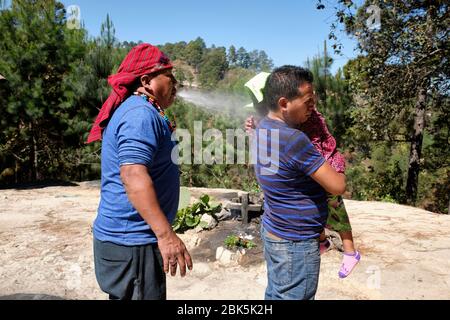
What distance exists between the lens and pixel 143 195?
1.37 metres

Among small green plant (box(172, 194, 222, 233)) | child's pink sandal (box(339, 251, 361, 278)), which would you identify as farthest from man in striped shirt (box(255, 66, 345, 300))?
small green plant (box(172, 194, 222, 233))

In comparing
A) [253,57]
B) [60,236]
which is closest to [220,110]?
[60,236]

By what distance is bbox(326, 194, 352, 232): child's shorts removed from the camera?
89.3 inches

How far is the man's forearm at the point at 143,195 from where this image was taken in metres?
1.37

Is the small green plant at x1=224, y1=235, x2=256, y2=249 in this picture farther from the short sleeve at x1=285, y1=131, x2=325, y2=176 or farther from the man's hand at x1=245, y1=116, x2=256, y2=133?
the short sleeve at x1=285, y1=131, x2=325, y2=176

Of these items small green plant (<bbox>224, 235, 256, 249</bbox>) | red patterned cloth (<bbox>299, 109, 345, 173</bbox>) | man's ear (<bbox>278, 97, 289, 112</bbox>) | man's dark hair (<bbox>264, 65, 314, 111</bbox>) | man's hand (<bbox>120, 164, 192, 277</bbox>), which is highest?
man's dark hair (<bbox>264, 65, 314, 111</bbox>)

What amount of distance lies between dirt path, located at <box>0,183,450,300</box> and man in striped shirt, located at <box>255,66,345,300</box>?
175 cm

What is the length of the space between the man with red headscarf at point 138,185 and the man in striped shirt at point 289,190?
1.30 feet

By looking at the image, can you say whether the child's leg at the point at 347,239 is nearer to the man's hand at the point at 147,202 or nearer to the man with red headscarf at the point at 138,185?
the man with red headscarf at the point at 138,185

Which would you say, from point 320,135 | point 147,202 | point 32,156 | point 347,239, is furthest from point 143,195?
point 32,156

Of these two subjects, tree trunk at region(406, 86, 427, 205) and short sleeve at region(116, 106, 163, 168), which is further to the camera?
tree trunk at region(406, 86, 427, 205)

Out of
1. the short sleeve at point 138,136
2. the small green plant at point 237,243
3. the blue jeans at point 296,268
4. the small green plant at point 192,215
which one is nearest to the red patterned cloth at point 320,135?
the blue jeans at point 296,268

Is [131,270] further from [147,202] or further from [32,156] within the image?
[32,156]

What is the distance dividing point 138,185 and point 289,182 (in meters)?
0.59
